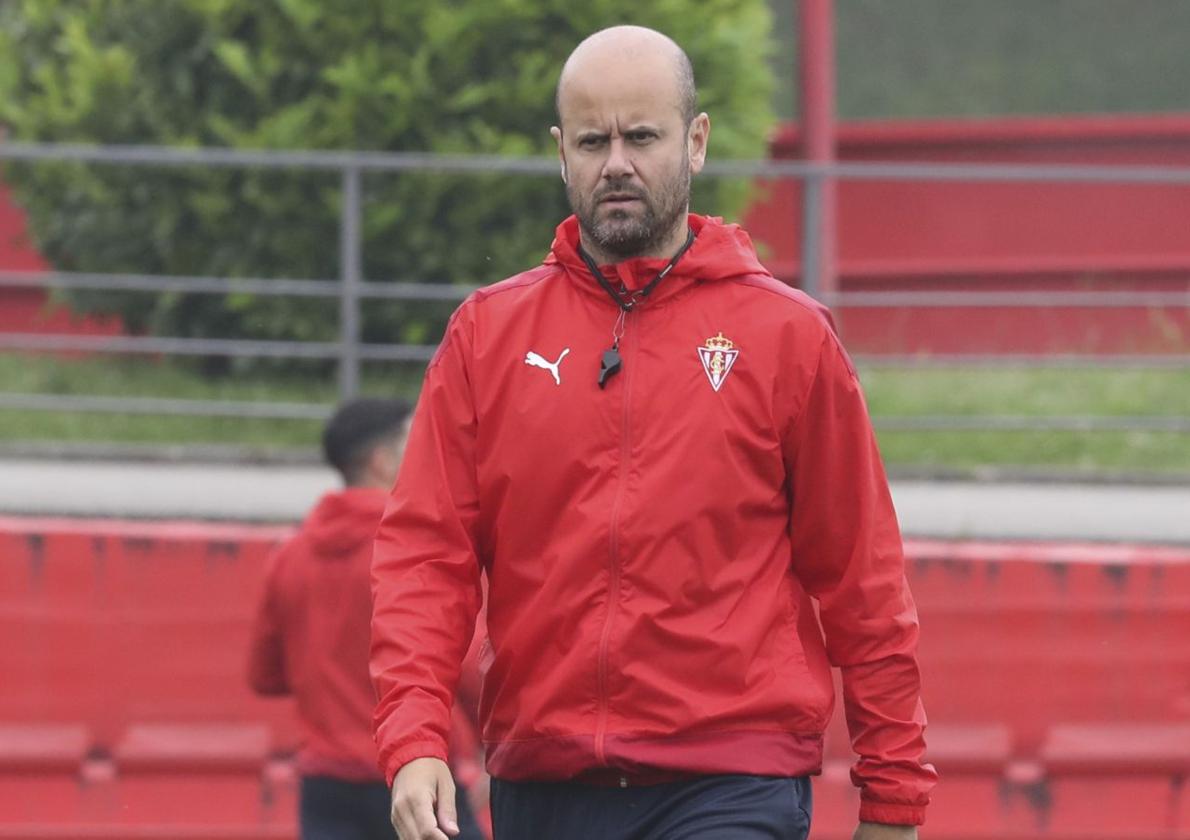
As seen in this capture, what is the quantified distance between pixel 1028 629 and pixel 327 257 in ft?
11.8

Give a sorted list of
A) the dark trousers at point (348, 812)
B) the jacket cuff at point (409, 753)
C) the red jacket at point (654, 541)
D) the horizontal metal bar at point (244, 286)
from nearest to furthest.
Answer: the jacket cuff at point (409, 753) → the red jacket at point (654, 541) → the dark trousers at point (348, 812) → the horizontal metal bar at point (244, 286)

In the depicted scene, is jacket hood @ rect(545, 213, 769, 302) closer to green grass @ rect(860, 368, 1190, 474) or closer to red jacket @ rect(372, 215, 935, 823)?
red jacket @ rect(372, 215, 935, 823)

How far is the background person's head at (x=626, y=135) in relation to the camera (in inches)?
154

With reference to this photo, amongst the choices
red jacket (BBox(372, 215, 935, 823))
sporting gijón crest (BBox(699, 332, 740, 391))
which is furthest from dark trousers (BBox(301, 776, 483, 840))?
sporting gijón crest (BBox(699, 332, 740, 391))

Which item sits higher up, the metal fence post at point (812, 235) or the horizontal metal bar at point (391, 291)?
the metal fence post at point (812, 235)

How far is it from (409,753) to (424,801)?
107mm

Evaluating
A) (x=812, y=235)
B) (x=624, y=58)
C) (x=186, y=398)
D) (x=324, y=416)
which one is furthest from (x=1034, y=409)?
(x=624, y=58)

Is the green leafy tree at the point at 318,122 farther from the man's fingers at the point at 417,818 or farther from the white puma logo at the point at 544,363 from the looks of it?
the man's fingers at the point at 417,818

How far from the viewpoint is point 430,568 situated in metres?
3.96

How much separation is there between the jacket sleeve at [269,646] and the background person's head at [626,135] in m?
2.70

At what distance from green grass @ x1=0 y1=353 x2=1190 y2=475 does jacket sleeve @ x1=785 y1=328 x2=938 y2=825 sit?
5269 mm

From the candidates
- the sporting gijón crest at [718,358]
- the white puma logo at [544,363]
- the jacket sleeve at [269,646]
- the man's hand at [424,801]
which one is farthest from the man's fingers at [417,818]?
the jacket sleeve at [269,646]

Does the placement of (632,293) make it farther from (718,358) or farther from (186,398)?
(186,398)

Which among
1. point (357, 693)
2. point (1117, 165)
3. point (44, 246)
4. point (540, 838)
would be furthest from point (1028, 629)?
point (1117, 165)
